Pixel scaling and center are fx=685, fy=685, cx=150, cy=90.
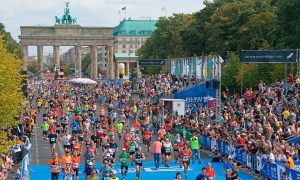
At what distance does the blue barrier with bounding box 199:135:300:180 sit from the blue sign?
8.56m

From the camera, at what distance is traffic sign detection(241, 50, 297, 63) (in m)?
39.8

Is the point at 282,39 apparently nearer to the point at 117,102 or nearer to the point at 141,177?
the point at 117,102

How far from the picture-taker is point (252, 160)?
1096 inches

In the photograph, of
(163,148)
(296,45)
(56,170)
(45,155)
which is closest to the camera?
(56,170)

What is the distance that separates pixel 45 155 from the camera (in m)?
35.1

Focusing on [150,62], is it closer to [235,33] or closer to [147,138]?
[235,33]

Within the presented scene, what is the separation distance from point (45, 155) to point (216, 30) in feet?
153

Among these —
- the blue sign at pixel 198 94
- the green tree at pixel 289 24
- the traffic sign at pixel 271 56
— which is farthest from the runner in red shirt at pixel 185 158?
the green tree at pixel 289 24

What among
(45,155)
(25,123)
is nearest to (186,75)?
(25,123)

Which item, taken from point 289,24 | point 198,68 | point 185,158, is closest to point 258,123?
point 185,158

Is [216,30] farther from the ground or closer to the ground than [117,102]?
farther from the ground

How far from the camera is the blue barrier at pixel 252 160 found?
2348 cm

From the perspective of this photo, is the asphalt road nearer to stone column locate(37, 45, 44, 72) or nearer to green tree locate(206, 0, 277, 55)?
green tree locate(206, 0, 277, 55)

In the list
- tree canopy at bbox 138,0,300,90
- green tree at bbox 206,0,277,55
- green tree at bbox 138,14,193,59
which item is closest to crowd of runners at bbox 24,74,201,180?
tree canopy at bbox 138,0,300,90
